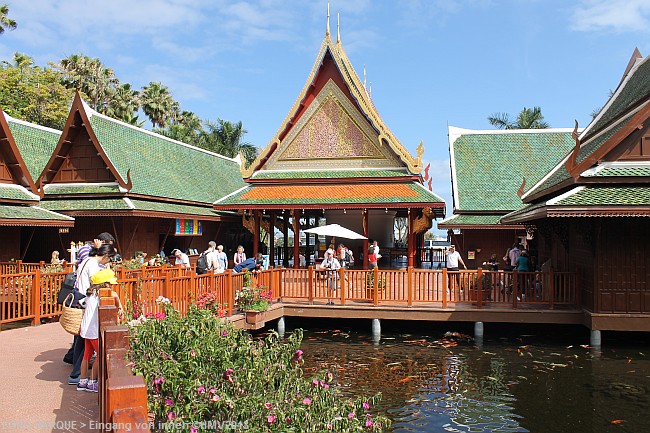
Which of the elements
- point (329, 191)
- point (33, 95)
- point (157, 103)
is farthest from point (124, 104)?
point (329, 191)

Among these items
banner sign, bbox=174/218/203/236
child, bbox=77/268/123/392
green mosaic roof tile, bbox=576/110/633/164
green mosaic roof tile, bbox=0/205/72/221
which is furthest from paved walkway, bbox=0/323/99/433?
green mosaic roof tile, bbox=576/110/633/164

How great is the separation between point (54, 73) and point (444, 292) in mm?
33193

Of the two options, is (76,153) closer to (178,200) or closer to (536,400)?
(178,200)

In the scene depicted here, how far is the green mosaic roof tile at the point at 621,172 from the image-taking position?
1252 cm

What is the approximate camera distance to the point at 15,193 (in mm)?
17547

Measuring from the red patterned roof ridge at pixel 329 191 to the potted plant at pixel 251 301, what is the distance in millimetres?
6409

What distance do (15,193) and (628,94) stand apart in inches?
732

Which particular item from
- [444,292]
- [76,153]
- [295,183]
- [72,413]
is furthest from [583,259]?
[76,153]

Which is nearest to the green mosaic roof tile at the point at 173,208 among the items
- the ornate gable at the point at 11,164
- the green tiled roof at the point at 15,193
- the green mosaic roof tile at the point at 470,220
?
the green tiled roof at the point at 15,193

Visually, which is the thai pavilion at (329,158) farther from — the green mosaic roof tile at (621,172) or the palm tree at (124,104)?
the palm tree at (124,104)

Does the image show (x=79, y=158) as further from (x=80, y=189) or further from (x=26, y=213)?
(x=26, y=213)

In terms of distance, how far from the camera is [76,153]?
20.0 metres

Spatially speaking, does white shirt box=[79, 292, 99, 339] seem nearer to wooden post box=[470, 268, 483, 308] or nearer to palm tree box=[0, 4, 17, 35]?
wooden post box=[470, 268, 483, 308]

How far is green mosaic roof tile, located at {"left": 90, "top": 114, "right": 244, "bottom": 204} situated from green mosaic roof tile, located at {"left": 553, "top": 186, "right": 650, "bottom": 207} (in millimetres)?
13815
